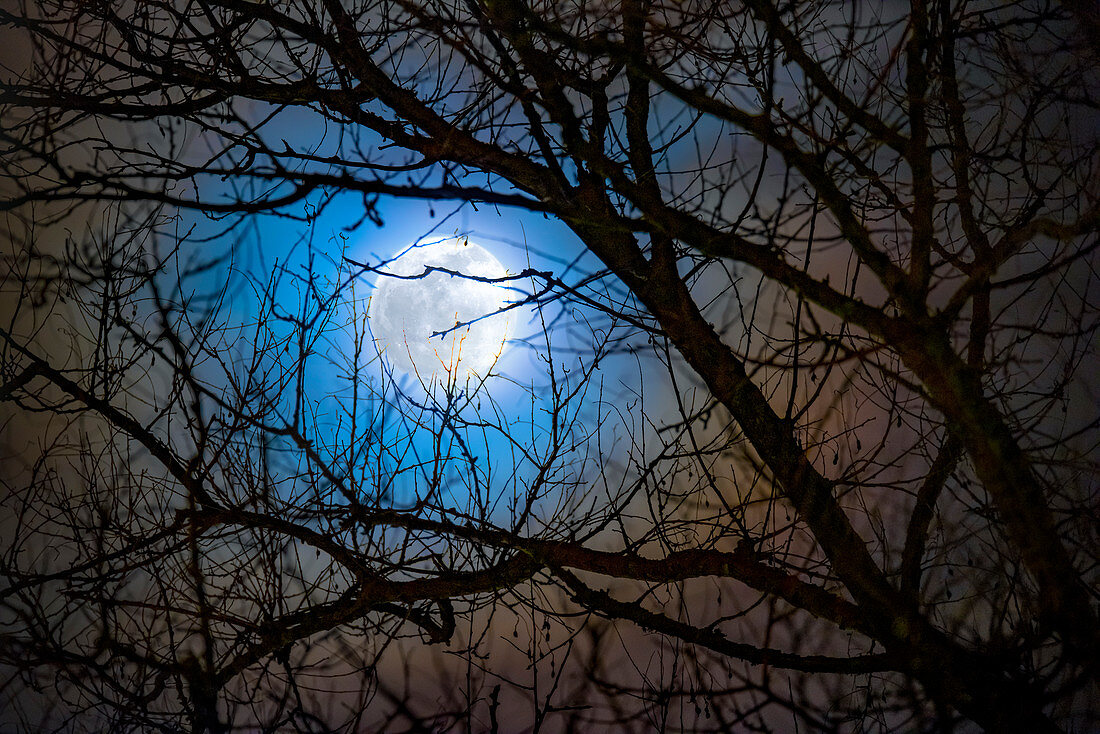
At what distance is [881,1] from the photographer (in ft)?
8.45

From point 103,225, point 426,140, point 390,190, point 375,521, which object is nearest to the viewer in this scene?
point 390,190

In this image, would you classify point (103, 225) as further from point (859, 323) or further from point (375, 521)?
point (859, 323)

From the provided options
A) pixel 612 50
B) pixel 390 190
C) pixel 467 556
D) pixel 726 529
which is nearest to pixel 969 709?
pixel 726 529

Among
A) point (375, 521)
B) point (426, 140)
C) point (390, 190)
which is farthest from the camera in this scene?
point (426, 140)

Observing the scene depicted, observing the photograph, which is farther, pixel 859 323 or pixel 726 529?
pixel 726 529

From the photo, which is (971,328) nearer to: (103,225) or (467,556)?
(467,556)

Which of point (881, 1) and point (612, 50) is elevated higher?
point (881, 1)

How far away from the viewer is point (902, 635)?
212cm

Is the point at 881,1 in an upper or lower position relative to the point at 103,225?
lower

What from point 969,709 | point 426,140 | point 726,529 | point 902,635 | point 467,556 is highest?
point 426,140

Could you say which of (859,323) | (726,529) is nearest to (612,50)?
(859,323)

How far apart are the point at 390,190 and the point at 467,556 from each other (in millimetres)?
1395

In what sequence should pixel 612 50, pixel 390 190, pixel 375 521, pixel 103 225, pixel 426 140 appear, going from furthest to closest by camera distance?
pixel 103 225 → pixel 426 140 → pixel 375 521 → pixel 390 190 → pixel 612 50

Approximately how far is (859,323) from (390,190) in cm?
151
